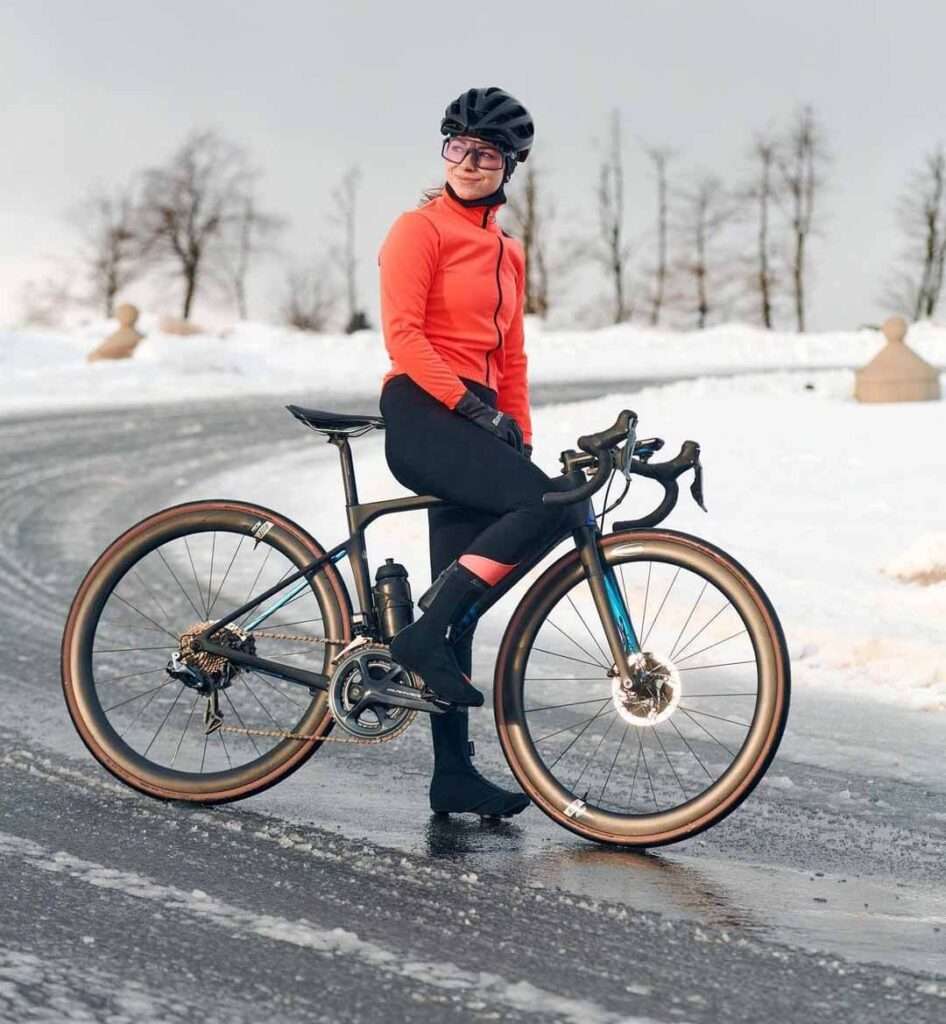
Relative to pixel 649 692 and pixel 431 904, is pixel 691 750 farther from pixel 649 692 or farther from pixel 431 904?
pixel 431 904

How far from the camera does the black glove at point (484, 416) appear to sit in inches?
178

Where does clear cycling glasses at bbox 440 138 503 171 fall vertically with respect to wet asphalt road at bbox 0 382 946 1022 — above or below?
above

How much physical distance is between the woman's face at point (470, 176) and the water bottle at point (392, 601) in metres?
1.03

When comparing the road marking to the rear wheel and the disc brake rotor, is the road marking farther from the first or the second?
the disc brake rotor

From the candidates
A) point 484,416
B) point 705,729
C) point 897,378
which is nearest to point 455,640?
point 484,416

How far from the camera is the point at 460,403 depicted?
14.8 feet

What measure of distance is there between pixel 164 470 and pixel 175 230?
2125 inches

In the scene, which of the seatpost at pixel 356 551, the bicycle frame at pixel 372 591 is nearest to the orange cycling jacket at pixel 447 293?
the seatpost at pixel 356 551

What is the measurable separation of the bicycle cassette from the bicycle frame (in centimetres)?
9

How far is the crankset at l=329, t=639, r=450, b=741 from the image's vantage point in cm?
457

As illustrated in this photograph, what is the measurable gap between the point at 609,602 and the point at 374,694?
0.67 meters

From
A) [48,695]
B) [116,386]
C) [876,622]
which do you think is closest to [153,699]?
[48,695]

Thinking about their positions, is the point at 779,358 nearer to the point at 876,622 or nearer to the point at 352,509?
the point at 876,622

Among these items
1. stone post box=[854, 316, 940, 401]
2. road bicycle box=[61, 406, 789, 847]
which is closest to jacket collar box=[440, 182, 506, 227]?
road bicycle box=[61, 406, 789, 847]
